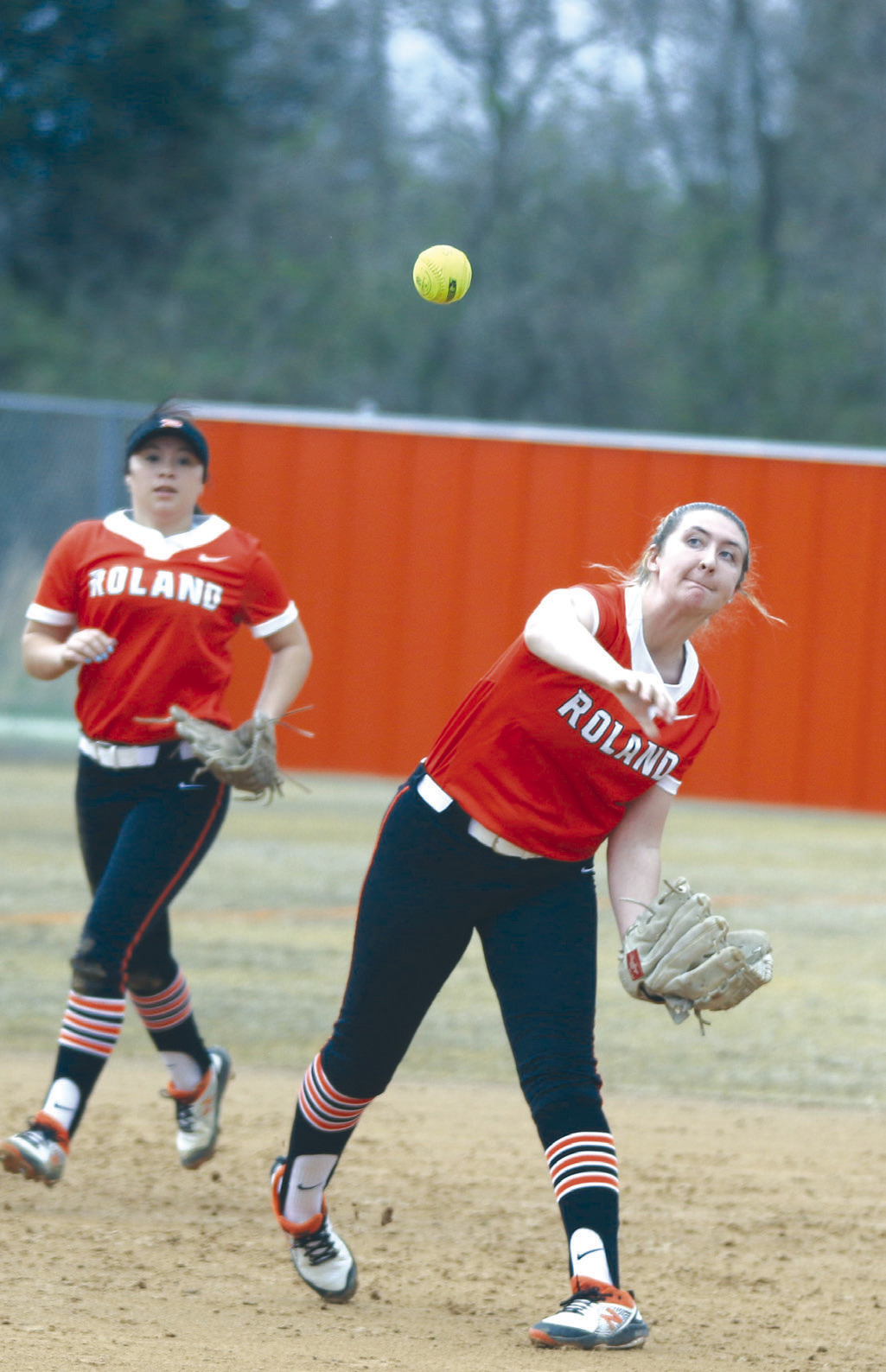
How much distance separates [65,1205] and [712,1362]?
6.03ft

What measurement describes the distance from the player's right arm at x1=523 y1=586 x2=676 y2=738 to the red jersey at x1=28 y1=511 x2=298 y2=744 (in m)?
1.36

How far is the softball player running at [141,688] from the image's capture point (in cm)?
448

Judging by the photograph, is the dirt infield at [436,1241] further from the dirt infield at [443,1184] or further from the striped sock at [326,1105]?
the striped sock at [326,1105]

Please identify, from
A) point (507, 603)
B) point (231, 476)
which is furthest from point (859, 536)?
point (231, 476)

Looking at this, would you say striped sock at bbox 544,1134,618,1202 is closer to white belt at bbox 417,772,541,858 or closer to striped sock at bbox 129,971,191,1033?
white belt at bbox 417,772,541,858

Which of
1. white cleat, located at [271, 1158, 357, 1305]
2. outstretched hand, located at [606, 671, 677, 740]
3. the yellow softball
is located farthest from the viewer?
the yellow softball

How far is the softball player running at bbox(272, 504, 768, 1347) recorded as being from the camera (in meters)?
3.49

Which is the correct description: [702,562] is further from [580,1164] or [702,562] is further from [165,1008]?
[165,1008]

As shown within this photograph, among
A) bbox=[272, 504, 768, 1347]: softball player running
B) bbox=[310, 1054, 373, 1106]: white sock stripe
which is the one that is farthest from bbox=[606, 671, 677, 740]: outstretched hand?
bbox=[310, 1054, 373, 1106]: white sock stripe

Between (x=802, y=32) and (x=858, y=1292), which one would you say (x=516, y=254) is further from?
(x=858, y=1292)

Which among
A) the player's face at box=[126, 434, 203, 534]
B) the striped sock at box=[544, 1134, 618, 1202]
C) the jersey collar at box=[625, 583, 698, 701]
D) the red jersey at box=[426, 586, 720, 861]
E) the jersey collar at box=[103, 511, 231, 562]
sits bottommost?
the striped sock at box=[544, 1134, 618, 1202]

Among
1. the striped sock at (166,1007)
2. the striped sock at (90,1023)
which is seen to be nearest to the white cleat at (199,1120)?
the striped sock at (166,1007)

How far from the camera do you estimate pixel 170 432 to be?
4.67m

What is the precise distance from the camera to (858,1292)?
415 centimetres
